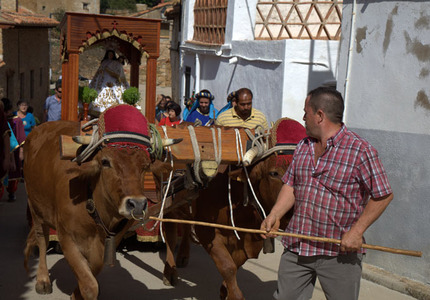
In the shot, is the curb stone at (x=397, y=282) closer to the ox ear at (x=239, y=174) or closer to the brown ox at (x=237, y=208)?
the brown ox at (x=237, y=208)

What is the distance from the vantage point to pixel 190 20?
1941 cm

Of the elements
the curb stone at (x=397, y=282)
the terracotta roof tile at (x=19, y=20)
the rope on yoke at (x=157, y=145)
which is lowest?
the curb stone at (x=397, y=282)

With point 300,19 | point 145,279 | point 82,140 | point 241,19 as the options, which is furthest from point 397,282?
point 241,19

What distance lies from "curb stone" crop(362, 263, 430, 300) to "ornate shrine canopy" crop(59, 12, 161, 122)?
3.35m

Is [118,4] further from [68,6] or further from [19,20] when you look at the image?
[19,20]

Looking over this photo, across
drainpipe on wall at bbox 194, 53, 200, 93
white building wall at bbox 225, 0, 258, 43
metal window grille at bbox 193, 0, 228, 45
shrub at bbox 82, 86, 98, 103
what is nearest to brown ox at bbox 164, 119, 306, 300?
shrub at bbox 82, 86, 98, 103

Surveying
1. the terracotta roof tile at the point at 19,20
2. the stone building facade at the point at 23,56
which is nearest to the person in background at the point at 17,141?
the stone building facade at the point at 23,56

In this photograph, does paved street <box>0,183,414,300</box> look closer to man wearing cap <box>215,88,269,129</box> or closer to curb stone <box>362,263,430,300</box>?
curb stone <box>362,263,430,300</box>

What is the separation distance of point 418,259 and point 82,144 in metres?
3.84

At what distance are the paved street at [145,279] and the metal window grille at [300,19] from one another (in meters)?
5.88

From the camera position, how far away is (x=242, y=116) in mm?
6957

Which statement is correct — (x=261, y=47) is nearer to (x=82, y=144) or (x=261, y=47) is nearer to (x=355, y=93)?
(x=355, y=93)

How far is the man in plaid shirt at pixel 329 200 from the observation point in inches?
147

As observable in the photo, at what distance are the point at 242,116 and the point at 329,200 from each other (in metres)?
3.20
